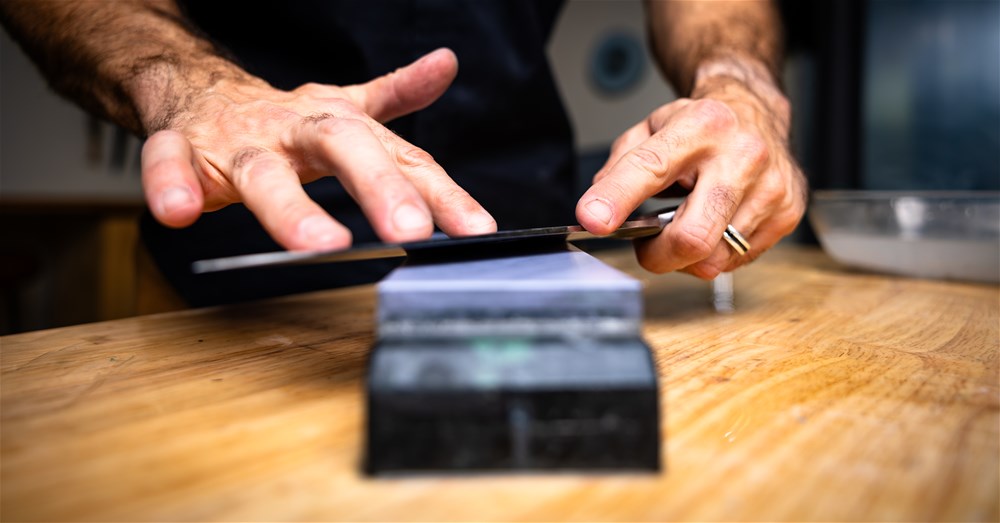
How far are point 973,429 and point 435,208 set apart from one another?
39 cm

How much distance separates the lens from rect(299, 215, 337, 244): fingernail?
40 cm

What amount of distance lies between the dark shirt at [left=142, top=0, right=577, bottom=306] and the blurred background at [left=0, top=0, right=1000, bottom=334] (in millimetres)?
1214

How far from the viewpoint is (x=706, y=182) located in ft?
2.13

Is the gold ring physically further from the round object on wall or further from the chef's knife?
the round object on wall

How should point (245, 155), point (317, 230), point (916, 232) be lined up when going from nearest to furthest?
point (317, 230) → point (245, 155) → point (916, 232)

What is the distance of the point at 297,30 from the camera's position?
983 millimetres

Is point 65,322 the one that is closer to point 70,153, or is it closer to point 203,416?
point 70,153

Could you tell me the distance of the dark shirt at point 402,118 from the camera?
3.22 ft

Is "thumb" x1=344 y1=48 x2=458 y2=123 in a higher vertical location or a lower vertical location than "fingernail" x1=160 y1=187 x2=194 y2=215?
higher

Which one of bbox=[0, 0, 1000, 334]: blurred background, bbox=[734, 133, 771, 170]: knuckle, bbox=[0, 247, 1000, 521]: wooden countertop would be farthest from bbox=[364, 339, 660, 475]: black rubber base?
bbox=[0, 0, 1000, 334]: blurred background

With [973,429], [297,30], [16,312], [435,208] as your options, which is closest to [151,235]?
[297,30]

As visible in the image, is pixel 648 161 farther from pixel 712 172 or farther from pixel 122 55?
pixel 122 55

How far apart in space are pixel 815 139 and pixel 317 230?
3.29 m

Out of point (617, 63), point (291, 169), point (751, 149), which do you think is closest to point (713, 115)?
point (751, 149)
